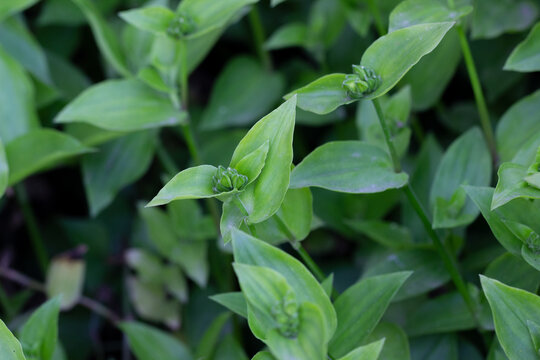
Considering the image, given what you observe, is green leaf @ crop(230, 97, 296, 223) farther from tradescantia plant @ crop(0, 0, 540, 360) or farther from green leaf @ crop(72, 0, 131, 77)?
green leaf @ crop(72, 0, 131, 77)

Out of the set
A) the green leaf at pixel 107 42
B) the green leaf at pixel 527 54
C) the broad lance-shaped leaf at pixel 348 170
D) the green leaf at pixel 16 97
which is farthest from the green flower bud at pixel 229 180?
the green leaf at pixel 16 97

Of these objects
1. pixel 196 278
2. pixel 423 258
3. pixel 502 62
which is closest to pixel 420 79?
pixel 502 62

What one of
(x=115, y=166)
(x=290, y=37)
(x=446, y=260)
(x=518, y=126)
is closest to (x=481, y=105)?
(x=518, y=126)

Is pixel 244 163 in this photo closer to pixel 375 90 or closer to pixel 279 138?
pixel 279 138

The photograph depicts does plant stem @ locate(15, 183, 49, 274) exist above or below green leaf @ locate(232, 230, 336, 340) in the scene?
below

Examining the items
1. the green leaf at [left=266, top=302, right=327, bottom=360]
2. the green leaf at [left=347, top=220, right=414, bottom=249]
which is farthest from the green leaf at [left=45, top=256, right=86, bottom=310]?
the green leaf at [left=266, top=302, right=327, bottom=360]

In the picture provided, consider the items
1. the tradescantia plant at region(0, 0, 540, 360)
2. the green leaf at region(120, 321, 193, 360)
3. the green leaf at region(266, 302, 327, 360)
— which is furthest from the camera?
the green leaf at region(120, 321, 193, 360)
